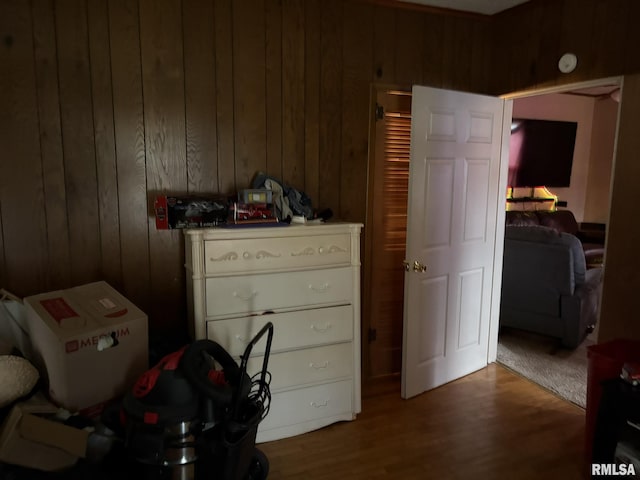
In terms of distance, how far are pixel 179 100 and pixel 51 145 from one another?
2.20ft

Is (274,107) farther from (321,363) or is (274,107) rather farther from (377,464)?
(377,464)

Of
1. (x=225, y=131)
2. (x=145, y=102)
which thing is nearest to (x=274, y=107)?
(x=225, y=131)

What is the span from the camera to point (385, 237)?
10.2ft

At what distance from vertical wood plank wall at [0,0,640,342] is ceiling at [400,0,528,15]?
0.23ft

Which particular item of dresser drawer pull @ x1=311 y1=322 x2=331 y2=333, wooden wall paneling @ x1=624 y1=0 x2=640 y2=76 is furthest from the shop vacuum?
wooden wall paneling @ x1=624 y1=0 x2=640 y2=76

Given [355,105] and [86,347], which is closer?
[86,347]

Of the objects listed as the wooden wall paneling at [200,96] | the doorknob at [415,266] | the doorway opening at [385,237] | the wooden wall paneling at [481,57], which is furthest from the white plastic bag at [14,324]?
the wooden wall paneling at [481,57]

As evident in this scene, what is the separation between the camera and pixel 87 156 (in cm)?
236

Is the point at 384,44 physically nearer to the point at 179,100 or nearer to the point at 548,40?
the point at 548,40

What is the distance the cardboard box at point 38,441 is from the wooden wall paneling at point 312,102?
1.76 metres

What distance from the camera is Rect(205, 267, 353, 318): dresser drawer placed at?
2.28 m

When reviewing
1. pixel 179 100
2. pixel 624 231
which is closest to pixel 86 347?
pixel 179 100

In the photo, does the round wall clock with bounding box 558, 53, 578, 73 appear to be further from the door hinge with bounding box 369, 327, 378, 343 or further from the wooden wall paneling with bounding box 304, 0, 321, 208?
the door hinge with bounding box 369, 327, 378, 343

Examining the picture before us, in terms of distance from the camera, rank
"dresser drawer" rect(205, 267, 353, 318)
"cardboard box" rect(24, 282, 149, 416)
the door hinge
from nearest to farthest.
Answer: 1. "cardboard box" rect(24, 282, 149, 416)
2. "dresser drawer" rect(205, 267, 353, 318)
3. the door hinge
